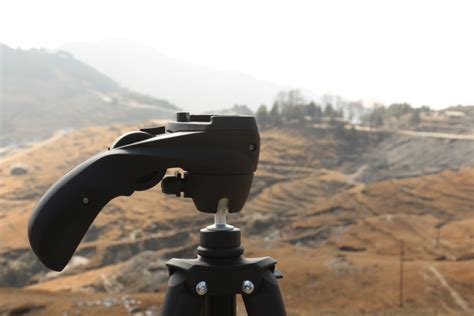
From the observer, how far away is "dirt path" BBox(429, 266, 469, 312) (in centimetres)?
896

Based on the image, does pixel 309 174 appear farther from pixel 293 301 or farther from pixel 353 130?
pixel 293 301

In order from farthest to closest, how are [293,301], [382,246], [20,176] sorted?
[20,176] → [382,246] → [293,301]

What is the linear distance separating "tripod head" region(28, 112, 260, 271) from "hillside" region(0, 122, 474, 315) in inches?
277

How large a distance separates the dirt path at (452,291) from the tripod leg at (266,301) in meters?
8.76

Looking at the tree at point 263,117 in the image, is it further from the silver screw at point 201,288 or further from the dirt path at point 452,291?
the silver screw at point 201,288

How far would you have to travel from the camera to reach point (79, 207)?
1336mm

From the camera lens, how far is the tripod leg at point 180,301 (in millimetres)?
1393

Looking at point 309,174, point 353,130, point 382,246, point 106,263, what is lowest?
point 106,263

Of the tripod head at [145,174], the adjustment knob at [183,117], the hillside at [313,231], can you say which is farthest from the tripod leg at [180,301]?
the hillside at [313,231]

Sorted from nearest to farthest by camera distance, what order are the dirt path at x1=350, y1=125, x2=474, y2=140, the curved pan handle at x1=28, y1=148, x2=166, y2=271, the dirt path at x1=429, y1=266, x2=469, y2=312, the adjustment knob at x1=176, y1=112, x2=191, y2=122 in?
the curved pan handle at x1=28, y1=148, x2=166, y2=271 → the adjustment knob at x1=176, y1=112, x2=191, y2=122 → the dirt path at x1=429, y1=266, x2=469, y2=312 → the dirt path at x1=350, y1=125, x2=474, y2=140

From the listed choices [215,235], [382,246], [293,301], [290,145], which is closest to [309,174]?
[290,145]

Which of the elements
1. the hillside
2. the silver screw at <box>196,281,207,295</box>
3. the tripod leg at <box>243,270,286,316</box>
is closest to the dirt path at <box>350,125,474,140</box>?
the hillside

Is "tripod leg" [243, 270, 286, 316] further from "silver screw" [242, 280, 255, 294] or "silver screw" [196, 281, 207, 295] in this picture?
"silver screw" [196, 281, 207, 295]

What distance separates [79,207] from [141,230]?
1253 cm
